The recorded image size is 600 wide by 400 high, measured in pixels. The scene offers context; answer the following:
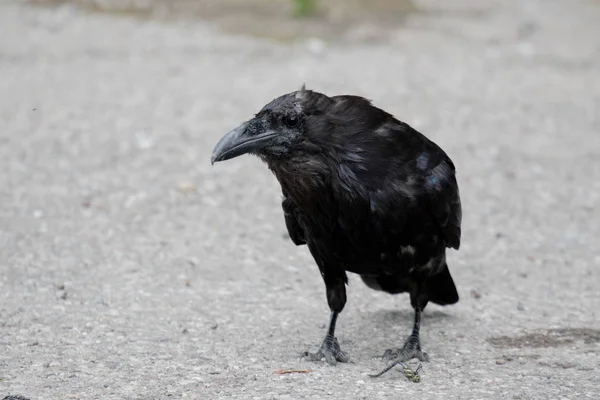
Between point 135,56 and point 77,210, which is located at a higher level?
point 135,56

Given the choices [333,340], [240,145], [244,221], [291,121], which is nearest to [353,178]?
[291,121]

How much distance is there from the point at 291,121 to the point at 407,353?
1.39 metres

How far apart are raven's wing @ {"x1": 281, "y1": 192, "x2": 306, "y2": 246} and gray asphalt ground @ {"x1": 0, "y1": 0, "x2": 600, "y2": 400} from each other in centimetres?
61

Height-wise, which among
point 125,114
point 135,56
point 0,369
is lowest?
point 0,369

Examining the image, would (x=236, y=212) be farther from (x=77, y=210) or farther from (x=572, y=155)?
(x=572, y=155)

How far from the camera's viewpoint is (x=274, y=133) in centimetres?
501

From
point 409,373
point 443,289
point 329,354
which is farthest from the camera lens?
point 443,289

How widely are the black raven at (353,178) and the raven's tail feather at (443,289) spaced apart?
1.91 ft

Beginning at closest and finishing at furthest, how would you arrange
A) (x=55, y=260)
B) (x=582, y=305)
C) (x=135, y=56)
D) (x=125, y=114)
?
1. (x=582, y=305)
2. (x=55, y=260)
3. (x=125, y=114)
4. (x=135, y=56)

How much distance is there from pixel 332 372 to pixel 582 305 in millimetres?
2154

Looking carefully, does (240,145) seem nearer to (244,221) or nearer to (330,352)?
(330,352)

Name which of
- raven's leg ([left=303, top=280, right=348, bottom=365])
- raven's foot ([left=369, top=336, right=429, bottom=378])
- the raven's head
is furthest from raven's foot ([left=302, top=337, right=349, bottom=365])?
the raven's head

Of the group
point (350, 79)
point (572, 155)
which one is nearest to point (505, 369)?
point (572, 155)

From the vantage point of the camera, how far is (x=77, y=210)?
8.21 m
